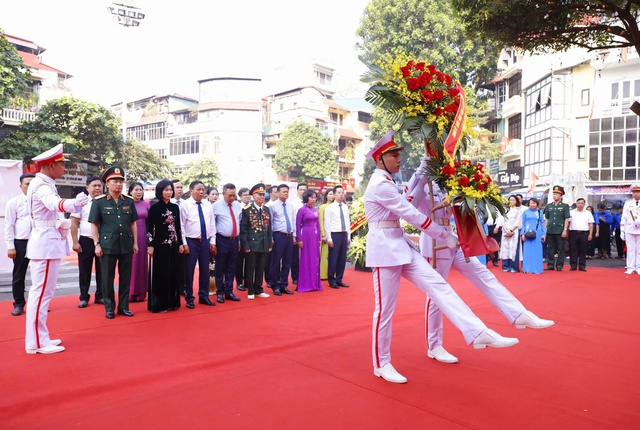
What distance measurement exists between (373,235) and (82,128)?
21.0m

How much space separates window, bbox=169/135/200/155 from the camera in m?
42.6

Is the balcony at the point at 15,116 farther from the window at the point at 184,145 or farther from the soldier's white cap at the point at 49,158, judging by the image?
the soldier's white cap at the point at 49,158

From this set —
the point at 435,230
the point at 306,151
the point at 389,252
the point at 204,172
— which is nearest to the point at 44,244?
the point at 389,252

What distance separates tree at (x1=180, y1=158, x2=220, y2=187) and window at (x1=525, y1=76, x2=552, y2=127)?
71.3ft

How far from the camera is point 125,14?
875 inches

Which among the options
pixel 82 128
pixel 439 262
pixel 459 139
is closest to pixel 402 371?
pixel 439 262

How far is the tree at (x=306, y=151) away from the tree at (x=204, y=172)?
5024 mm

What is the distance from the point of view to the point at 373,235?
376 centimetres

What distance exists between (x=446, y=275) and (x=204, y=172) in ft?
114

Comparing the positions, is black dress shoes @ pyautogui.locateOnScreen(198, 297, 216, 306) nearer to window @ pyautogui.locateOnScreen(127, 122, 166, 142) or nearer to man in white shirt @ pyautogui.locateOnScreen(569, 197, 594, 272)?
man in white shirt @ pyautogui.locateOnScreen(569, 197, 594, 272)

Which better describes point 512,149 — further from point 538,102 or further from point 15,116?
point 15,116

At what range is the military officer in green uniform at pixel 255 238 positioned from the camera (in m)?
7.18

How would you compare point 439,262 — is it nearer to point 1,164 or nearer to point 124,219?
point 124,219

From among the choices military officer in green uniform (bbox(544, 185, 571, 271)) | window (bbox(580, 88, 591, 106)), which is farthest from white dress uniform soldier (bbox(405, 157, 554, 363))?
window (bbox(580, 88, 591, 106))
